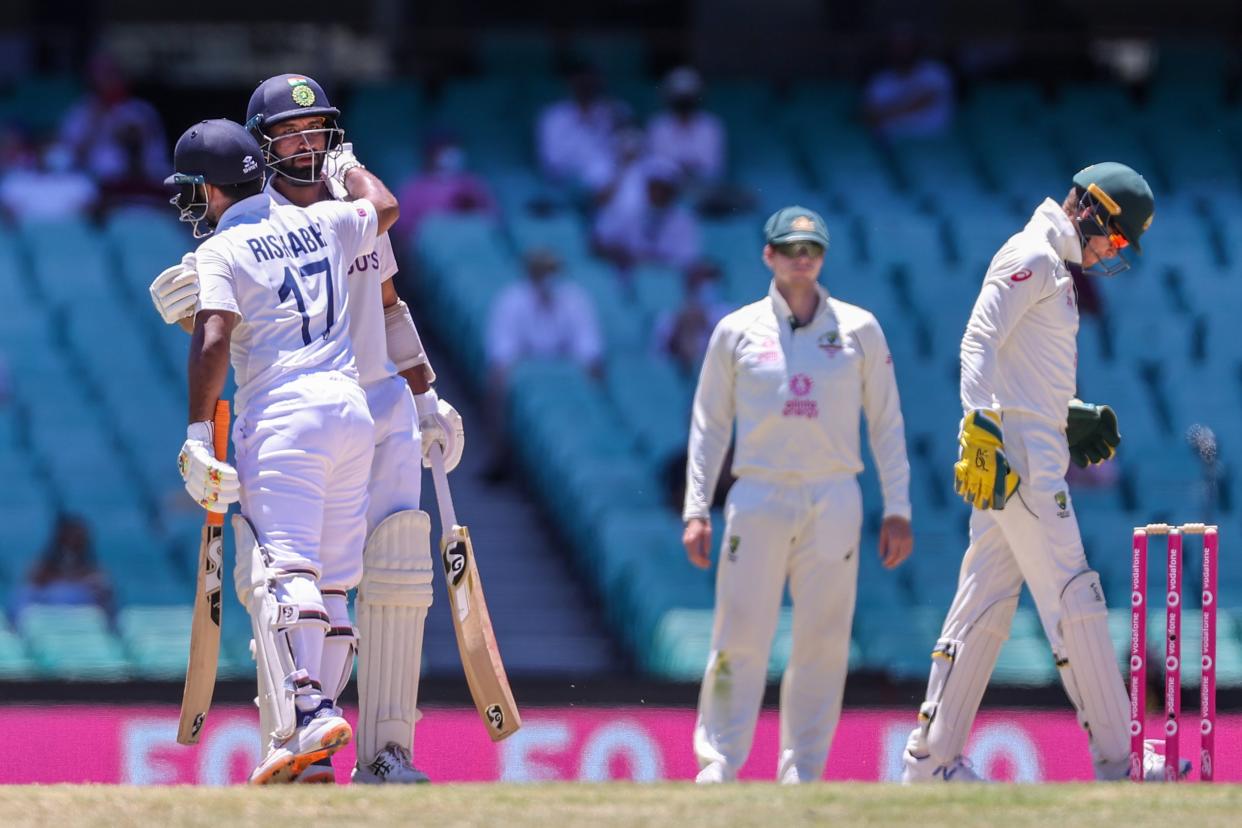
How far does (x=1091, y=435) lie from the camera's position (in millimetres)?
6883

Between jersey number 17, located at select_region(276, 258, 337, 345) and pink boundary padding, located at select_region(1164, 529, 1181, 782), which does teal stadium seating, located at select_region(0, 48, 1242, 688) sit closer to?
pink boundary padding, located at select_region(1164, 529, 1181, 782)

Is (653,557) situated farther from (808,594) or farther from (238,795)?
(238,795)

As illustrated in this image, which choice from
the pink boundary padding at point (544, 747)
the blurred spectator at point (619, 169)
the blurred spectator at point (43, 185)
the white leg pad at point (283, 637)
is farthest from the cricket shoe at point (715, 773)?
the blurred spectator at point (43, 185)

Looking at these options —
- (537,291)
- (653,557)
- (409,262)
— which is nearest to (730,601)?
(653,557)

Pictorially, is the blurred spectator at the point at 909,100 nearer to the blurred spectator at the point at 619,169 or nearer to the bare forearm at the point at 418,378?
the blurred spectator at the point at 619,169

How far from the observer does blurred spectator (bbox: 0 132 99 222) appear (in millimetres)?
12102

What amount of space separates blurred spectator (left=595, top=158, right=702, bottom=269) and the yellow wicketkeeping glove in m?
5.71

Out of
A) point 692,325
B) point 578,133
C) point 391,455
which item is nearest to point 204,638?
point 391,455

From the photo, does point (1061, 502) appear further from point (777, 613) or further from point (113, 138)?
point (113, 138)

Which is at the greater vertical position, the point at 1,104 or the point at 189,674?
the point at 1,104

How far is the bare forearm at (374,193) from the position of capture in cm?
620

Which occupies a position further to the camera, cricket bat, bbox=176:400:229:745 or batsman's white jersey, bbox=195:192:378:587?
cricket bat, bbox=176:400:229:745

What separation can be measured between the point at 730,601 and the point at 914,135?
23.6ft

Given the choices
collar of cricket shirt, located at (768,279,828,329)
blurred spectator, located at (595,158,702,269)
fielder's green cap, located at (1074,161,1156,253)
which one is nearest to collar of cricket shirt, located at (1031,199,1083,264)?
fielder's green cap, located at (1074,161,1156,253)
